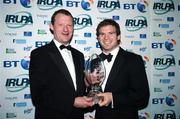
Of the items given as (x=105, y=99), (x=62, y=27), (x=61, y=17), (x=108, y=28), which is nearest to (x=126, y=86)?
(x=105, y=99)

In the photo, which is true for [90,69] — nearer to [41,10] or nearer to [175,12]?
[41,10]

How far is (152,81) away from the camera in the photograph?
408 cm

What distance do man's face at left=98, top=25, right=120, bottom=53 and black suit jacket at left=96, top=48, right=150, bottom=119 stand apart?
17cm

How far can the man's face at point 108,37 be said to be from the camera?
3035mm

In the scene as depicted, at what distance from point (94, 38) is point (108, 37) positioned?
867mm

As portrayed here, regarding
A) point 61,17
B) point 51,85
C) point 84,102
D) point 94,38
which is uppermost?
point 61,17

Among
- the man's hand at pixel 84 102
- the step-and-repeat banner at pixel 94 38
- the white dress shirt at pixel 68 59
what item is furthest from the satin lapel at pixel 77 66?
the step-and-repeat banner at pixel 94 38

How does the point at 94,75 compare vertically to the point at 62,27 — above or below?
below

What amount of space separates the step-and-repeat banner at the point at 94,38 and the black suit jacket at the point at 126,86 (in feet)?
3.47

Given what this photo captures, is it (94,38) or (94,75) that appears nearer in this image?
(94,75)

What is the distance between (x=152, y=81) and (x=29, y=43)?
221cm

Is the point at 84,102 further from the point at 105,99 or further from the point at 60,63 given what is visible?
the point at 60,63

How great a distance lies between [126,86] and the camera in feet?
9.57

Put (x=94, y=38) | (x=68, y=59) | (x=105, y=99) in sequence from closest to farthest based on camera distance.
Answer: (x=105, y=99) → (x=68, y=59) → (x=94, y=38)
